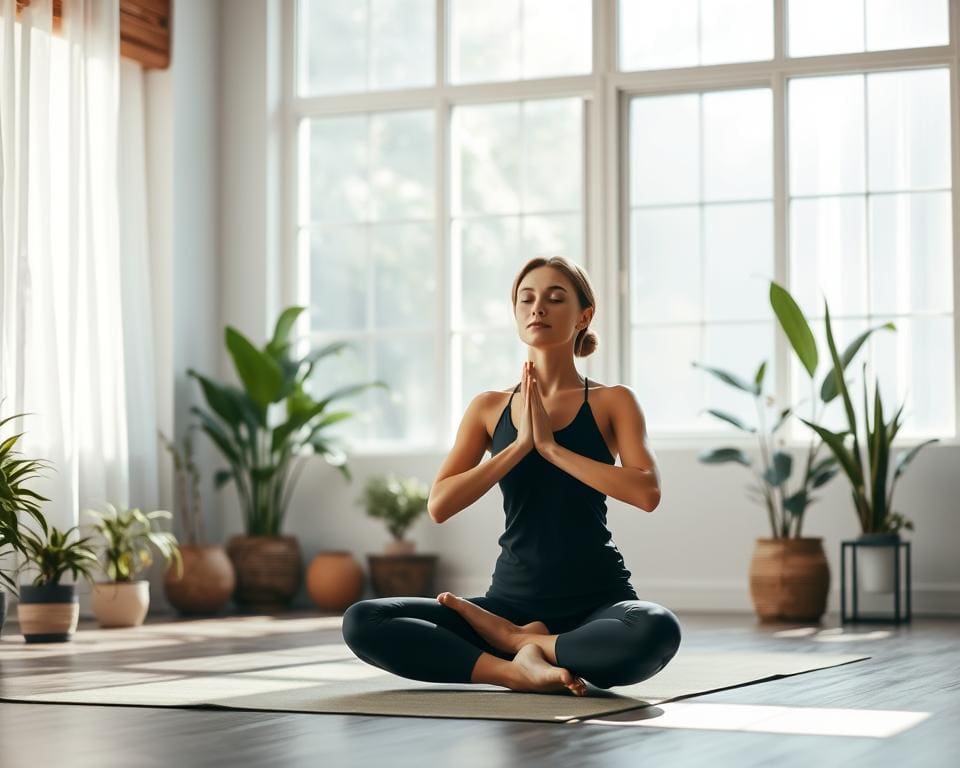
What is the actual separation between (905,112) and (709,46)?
0.87 m

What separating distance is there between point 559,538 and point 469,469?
254 millimetres

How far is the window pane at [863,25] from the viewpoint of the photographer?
6.14 m

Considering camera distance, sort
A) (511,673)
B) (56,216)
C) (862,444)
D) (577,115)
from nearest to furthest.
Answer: (511,673), (56,216), (862,444), (577,115)

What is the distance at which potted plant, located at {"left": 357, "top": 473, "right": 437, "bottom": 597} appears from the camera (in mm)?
6297

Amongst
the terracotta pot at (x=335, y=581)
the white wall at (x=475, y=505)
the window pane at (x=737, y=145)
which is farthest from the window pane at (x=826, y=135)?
the terracotta pot at (x=335, y=581)

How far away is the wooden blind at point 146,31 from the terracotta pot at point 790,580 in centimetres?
329

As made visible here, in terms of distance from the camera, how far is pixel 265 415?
641cm

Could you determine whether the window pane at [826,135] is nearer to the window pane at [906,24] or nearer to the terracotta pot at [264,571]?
the window pane at [906,24]

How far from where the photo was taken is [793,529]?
20.0 feet

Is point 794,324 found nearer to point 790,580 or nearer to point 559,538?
point 790,580

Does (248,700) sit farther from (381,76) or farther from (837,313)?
(381,76)

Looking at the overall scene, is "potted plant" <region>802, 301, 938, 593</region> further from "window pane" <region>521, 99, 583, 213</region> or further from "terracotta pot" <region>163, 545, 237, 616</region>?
"terracotta pot" <region>163, 545, 237, 616</region>

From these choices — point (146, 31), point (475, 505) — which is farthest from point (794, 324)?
point (146, 31)

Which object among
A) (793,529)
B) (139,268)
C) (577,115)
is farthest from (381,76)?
(793,529)
